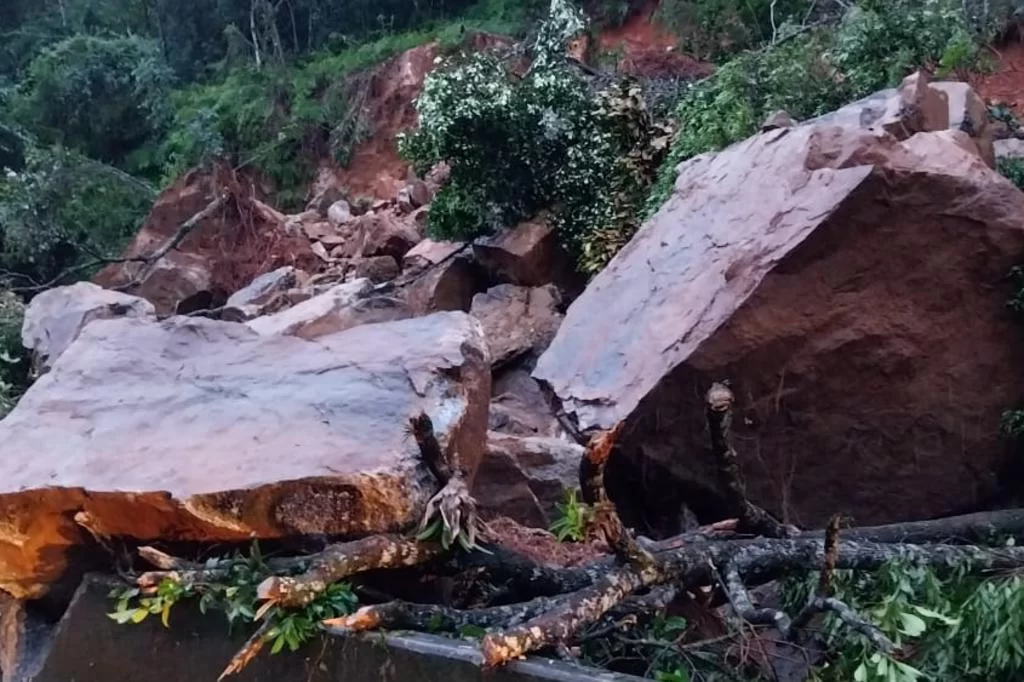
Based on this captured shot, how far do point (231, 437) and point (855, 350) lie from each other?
8.20ft

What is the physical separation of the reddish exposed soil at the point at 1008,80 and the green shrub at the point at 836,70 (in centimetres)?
177

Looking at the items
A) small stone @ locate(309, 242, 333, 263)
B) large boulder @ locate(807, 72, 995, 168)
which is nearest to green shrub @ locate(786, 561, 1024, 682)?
large boulder @ locate(807, 72, 995, 168)

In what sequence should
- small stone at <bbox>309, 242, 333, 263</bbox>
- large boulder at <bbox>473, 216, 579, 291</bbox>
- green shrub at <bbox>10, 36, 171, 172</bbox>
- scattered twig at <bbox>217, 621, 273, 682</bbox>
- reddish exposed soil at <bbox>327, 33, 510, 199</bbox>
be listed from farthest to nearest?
green shrub at <bbox>10, 36, 171, 172</bbox> → reddish exposed soil at <bbox>327, 33, 510, 199</bbox> → small stone at <bbox>309, 242, 333, 263</bbox> → large boulder at <bbox>473, 216, 579, 291</bbox> → scattered twig at <bbox>217, 621, 273, 682</bbox>

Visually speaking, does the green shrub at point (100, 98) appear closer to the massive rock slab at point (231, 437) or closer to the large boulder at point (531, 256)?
the large boulder at point (531, 256)

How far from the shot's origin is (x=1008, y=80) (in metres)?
10.6

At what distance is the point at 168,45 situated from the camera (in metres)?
17.4

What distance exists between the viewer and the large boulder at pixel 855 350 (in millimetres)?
4301

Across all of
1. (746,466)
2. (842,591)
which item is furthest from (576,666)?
(746,466)

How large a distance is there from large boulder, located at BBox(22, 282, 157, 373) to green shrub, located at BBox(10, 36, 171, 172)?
22.3 feet

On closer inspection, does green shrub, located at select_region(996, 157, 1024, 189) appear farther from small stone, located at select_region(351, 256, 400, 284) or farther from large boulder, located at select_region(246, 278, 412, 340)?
small stone, located at select_region(351, 256, 400, 284)

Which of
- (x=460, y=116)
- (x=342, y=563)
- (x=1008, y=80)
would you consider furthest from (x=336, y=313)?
(x=1008, y=80)

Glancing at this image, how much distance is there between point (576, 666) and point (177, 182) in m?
11.1

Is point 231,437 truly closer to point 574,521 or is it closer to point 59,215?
point 574,521

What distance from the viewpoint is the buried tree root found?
2.83 meters
